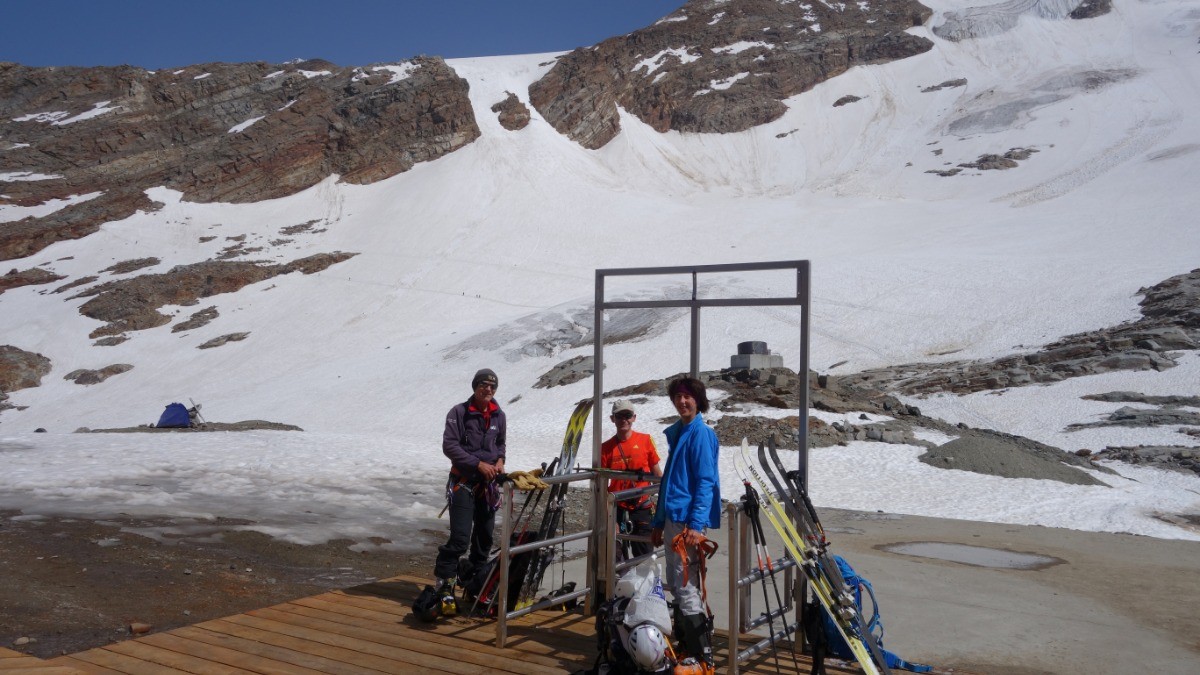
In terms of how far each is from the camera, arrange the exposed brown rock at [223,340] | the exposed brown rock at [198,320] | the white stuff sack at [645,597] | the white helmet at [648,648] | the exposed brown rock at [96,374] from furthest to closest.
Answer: the exposed brown rock at [198,320], the exposed brown rock at [223,340], the exposed brown rock at [96,374], the white stuff sack at [645,597], the white helmet at [648,648]

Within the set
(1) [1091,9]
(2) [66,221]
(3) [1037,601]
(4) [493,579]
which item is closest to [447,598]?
(4) [493,579]

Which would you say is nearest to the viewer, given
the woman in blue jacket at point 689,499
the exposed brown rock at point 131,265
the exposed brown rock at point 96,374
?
the woman in blue jacket at point 689,499

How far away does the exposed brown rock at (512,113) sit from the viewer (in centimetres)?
7319

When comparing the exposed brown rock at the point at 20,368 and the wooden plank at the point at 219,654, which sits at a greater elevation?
the exposed brown rock at the point at 20,368

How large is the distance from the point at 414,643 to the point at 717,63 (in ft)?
309

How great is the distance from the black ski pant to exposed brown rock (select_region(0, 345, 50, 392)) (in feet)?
130

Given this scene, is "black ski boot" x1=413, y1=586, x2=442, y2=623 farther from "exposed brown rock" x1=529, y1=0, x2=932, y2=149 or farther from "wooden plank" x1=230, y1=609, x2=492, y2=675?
"exposed brown rock" x1=529, y1=0, x2=932, y2=149

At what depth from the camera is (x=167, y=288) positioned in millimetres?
48656

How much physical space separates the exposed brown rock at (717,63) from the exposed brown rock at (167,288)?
107 ft

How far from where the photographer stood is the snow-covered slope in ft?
55.9

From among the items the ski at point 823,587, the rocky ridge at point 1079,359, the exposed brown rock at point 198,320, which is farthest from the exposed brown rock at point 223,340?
the ski at point 823,587

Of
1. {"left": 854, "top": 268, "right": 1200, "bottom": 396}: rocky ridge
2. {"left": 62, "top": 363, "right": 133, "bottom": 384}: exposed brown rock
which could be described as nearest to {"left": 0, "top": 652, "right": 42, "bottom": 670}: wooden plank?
{"left": 854, "top": 268, "right": 1200, "bottom": 396}: rocky ridge

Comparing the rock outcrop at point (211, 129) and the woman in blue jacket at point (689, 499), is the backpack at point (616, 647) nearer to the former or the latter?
the woman in blue jacket at point (689, 499)

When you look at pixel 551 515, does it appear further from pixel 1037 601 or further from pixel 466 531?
pixel 1037 601
